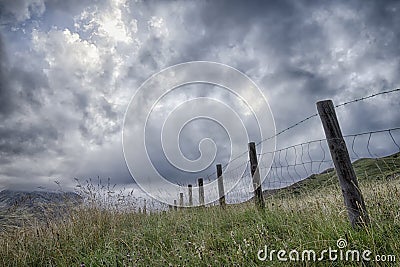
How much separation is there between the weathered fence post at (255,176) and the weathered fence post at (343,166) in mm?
3106

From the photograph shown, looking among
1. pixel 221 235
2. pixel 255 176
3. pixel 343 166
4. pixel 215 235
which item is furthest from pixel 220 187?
pixel 343 166

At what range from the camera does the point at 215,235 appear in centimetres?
512

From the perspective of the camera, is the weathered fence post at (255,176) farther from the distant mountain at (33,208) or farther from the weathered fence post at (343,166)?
the distant mountain at (33,208)

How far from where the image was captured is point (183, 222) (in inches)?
280

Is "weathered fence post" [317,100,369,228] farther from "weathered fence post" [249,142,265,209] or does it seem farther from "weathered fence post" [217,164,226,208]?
"weathered fence post" [217,164,226,208]

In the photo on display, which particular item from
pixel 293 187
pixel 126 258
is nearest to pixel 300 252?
pixel 126 258

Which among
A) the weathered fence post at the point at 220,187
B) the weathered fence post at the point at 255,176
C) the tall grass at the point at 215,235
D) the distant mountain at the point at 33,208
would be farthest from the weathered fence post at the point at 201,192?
the distant mountain at the point at 33,208

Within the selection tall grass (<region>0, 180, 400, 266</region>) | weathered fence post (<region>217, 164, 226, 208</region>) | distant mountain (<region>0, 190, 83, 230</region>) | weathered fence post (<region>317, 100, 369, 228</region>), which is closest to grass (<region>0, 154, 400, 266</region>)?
tall grass (<region>0, 180, 400, 266</region>)

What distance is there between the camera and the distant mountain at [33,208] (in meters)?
7.91

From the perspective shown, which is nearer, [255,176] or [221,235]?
[221,235]

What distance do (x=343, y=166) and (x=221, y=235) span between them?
2389mm

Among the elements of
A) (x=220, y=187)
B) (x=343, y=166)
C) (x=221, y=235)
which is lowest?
(x=221, y=235)

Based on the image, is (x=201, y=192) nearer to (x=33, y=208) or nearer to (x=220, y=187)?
(x=220, y=187)

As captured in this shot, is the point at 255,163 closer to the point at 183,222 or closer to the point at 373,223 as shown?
the point at 183,222
